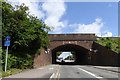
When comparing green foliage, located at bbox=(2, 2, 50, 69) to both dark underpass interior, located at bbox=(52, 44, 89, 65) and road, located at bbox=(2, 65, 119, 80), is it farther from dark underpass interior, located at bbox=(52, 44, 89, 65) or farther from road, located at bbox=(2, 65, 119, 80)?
dark underpass interior, located at bbox=(52, 44, 89, 65)

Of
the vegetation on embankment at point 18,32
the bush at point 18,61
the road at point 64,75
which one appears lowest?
the road at point 64,75

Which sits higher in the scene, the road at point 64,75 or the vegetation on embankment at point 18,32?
the vegetation on embankment at point 18,32

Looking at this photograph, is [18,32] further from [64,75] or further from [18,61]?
[64,75]

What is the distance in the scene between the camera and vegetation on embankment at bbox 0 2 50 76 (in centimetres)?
3341

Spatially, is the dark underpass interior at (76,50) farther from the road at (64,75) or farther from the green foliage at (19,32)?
the road at (64,75)

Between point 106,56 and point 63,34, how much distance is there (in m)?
15.3

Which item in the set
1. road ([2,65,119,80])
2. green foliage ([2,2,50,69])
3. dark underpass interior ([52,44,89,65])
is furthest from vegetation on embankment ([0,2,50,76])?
dark underpass interior ([52,44,89,65])

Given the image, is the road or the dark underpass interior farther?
the dark underpass interior

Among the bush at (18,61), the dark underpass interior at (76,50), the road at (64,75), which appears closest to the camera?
the road at (64,75)

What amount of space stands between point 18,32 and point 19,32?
11.5 inches

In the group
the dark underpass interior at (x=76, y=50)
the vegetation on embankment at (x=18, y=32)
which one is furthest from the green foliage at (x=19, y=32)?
the dark underpass interior at (x=76, y=50)

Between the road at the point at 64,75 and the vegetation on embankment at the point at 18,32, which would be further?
the vegetation on embankment at the point at 18,32

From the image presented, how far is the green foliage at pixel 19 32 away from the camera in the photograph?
1320 inches

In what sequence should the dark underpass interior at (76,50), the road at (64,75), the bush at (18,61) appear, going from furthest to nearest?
the dark underpass interior at (76,50), the bush at (18,61), the road at (64,75)
